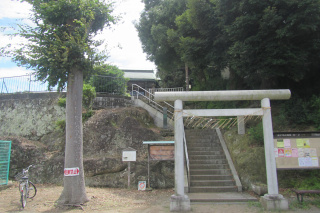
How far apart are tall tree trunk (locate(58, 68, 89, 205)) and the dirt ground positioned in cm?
34

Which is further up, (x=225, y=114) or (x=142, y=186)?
(x=225, y=114)

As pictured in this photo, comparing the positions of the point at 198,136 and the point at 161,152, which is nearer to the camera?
the point at 161,152

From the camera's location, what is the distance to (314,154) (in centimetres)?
698

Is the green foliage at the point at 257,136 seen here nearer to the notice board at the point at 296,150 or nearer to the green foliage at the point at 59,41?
the notice board at the point at 296,150

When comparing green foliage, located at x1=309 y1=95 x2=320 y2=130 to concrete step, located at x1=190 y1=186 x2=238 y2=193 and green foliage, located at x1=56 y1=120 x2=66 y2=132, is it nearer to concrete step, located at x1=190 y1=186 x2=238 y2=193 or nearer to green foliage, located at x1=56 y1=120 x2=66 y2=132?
concrete step, located at x1=190 y1=186 x2=238 y2=193

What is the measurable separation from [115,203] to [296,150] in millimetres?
5855

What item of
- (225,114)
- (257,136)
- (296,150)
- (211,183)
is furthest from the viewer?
(257,136)

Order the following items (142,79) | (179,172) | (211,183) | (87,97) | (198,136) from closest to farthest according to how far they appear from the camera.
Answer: (179,172) < (211,183) < (198,136) < (87,97) < (142,79)

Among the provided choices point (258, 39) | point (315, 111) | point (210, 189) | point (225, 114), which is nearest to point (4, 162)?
point (210, 189)

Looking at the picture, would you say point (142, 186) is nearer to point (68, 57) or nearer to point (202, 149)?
point (202, 149)

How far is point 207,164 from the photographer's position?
9070 mm

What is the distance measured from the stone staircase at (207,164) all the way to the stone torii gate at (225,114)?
1.83 metres

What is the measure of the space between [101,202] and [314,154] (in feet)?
22.2

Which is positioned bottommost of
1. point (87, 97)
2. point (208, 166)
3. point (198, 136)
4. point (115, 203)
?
point (115, 203)
